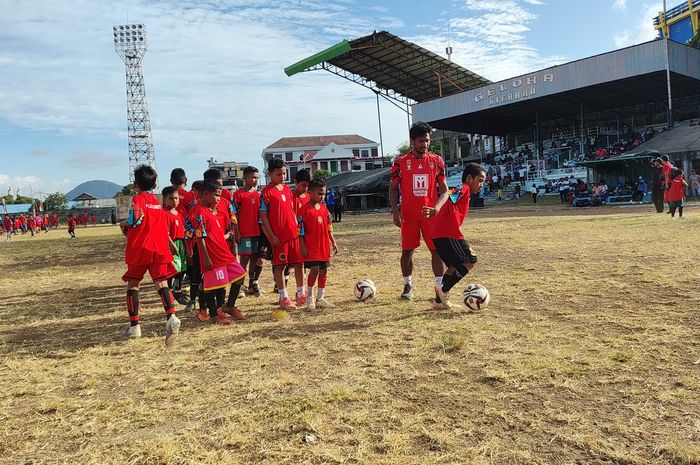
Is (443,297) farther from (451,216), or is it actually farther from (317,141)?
(317,141)

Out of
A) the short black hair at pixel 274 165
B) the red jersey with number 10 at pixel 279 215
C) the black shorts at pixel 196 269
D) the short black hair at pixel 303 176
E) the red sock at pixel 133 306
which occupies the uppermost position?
the short black hair at pixel 274 165

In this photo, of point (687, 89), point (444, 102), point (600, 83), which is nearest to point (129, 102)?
point (444, 102)

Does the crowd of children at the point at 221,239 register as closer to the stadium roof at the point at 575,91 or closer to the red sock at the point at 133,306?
the red sock at the point at 133,306

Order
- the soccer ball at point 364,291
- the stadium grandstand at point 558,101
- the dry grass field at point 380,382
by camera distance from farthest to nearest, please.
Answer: the stadium grandstand at point 558,101
the soccer ball at point 364,291
the dry grass field at point 380,382

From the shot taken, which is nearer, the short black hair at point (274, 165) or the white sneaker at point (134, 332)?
the white sneaker at point (134, 332)

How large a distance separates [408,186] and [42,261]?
14702 mm

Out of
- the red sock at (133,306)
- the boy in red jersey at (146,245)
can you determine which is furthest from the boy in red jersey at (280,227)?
the red sock at (133,306)

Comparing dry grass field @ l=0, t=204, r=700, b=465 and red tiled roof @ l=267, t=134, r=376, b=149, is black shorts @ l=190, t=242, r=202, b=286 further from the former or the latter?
red tiled roof @ l=267, t=134, r=376, b=149

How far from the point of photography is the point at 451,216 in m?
5.74

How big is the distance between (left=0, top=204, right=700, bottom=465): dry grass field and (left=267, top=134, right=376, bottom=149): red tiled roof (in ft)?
311

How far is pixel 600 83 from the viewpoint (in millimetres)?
33938

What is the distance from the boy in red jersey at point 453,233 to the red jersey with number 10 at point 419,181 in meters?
0.39

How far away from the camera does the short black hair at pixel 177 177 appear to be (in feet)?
23.9

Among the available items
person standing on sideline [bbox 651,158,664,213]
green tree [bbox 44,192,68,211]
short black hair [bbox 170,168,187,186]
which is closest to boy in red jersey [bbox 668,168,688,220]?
person standing on sideline [bbox 651,158,664,213]
